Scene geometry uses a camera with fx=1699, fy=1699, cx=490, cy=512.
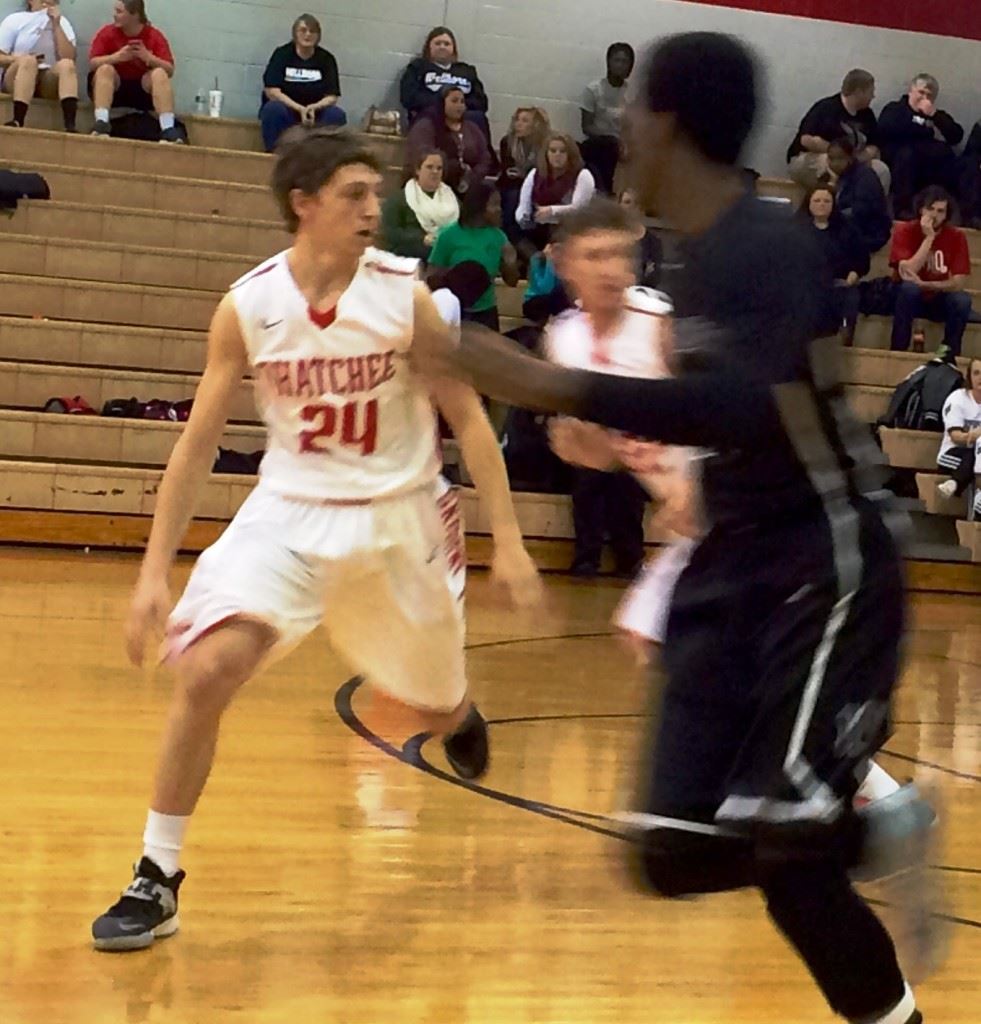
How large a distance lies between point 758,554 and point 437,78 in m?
11.4

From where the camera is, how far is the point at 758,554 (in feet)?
8.27

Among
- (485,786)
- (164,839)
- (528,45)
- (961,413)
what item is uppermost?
(528,45)

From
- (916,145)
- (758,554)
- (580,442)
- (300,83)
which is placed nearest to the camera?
(758,554)

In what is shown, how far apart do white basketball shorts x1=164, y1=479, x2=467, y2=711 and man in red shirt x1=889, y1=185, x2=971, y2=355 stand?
905 cm

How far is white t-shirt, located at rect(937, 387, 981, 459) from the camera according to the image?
1094cm

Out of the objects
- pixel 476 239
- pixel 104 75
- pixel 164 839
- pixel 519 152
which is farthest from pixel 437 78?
pixel 164 839

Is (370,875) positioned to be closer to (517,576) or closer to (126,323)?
(517,576)

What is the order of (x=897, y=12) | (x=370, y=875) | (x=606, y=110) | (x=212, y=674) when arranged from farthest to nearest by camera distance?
(x=897, y=12), (x=606, y=110), (x=370, y=875), (x=212, y=674)

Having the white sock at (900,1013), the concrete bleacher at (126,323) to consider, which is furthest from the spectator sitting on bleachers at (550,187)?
the white sock at (900,1013)

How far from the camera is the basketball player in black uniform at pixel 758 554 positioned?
2.29 metres

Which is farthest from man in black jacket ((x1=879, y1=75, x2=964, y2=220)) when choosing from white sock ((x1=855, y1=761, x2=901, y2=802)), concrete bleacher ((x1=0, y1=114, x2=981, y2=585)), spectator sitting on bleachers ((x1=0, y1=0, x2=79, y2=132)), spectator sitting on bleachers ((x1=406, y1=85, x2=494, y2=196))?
white sock ((x1=855, y1=761, x2=901, y2=802))

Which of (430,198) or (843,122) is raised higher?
(843,122)

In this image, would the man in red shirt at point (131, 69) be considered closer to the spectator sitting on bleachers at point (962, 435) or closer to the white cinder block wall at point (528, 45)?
the white cinder block wall at point (528, 45)

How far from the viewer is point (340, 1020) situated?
128 inches
